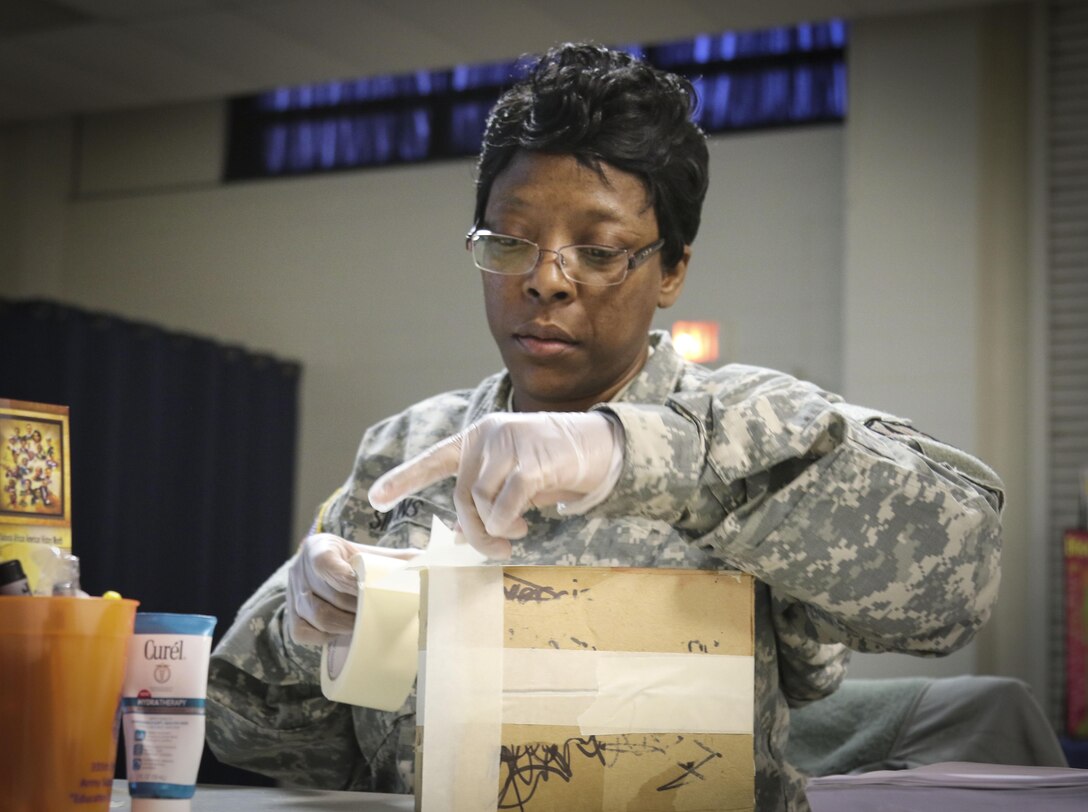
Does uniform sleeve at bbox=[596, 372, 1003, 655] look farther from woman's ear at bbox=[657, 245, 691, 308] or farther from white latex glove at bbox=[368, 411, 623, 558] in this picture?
woman's ear at bbox=[657, 245, 691, 308]

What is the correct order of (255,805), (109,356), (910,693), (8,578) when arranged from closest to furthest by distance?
(8,578), (255,805), (910,693), (109,356)

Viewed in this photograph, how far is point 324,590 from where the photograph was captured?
1106mm

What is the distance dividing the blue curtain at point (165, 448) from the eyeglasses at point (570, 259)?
312cm

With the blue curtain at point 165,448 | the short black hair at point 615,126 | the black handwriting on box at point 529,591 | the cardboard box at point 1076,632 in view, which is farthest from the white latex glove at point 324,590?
the blue curtain at point 165,448

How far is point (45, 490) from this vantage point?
0.87 metres

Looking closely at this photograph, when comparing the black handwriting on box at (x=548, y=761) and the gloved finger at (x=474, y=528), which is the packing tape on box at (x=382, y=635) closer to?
the gloved finger at (x=474, y=528)

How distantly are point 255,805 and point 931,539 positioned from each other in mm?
562

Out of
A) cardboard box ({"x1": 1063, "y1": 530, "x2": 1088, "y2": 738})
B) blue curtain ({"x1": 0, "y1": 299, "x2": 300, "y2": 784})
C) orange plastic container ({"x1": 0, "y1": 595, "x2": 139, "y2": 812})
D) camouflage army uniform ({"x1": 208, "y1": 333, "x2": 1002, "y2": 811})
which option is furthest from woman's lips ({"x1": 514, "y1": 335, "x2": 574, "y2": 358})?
blue curtain ({"x1": 0, "y1": 299, "x2": 300, "y2": 784})

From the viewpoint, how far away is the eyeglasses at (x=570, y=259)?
1.27 metres

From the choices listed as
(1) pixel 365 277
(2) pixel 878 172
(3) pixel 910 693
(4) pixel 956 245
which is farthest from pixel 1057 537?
(1) pixel 365 277

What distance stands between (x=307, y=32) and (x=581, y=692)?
12.1 ft

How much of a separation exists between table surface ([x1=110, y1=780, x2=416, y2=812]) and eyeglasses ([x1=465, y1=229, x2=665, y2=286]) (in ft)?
1.74

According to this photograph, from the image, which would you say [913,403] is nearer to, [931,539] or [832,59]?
[832,59]

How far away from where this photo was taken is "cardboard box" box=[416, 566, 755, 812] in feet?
2.74
